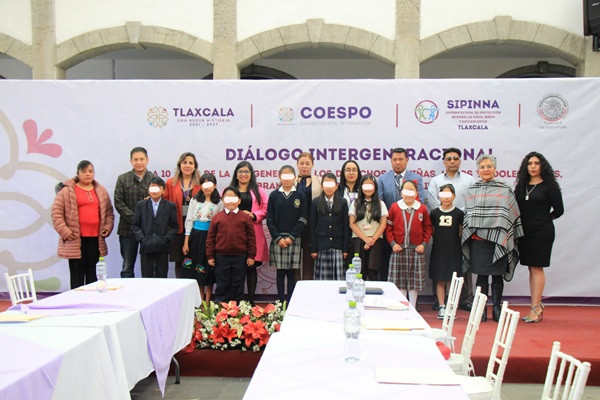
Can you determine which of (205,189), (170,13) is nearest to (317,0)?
(170,13)

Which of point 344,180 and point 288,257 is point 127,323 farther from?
point 344,180

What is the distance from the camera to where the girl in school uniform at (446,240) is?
5.53 metres

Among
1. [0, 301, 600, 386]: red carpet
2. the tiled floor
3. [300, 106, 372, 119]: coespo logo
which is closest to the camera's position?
the tiled floor

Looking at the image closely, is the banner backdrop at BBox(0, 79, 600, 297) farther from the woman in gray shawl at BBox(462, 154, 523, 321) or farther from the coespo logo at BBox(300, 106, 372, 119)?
the woman in gray shawl at BBox(462, 154, 523, 321)

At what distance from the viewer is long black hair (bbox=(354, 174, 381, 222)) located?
18.3 feet

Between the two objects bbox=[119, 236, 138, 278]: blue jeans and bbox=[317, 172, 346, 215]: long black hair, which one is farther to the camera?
bbox=[119, 236, 138, 278]: blue jeans

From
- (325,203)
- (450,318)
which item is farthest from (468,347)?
(325,203)

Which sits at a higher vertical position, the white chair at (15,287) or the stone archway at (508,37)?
the stone archway at (508,37)

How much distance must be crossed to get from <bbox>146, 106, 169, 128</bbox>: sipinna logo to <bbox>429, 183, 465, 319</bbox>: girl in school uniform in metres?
3.04

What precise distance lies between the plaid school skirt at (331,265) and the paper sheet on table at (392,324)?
2.56 m

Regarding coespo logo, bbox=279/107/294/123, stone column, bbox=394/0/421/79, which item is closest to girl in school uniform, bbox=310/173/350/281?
coespo logo, bbox=279/107/294/123

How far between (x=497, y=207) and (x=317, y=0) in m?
4.67

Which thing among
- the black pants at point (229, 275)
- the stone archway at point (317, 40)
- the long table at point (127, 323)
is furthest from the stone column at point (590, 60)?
the long table at point (127, 323)

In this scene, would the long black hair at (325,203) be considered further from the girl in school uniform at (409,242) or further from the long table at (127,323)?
the long table at (127,323)
